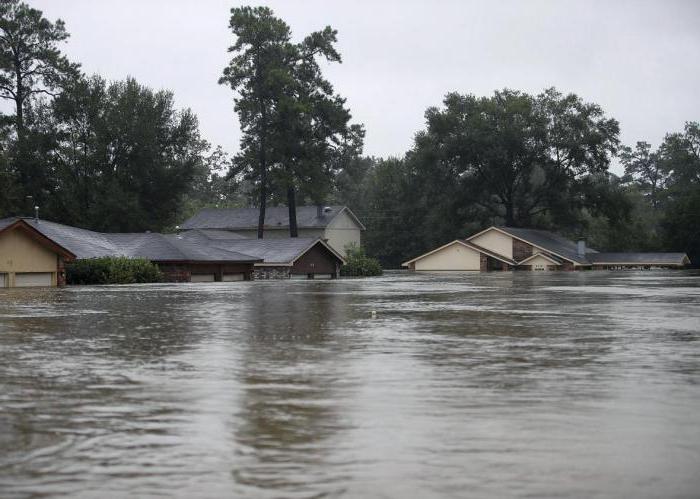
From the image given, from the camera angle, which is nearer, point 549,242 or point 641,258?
point 549,242

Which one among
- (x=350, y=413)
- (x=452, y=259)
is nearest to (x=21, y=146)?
(x=452, y=259)

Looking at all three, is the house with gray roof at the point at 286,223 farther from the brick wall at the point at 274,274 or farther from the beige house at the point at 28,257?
the beige house at the point at 28,257

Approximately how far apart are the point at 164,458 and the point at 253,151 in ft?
285

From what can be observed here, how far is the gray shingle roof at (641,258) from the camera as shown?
11225 cm

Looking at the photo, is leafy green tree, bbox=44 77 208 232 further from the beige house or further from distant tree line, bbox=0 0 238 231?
the beige house

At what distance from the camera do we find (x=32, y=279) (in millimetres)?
54219

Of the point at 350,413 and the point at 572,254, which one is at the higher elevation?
the point at 572,254

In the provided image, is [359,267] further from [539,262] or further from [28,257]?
[28,257]

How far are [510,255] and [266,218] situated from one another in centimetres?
2758

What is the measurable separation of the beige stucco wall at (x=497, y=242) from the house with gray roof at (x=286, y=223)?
1466 centimetres

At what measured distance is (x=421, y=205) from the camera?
4946 inches

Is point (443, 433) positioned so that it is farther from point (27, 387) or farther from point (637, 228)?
point (637, 228)

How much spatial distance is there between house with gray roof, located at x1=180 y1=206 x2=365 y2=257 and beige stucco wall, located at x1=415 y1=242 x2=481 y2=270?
331 inches

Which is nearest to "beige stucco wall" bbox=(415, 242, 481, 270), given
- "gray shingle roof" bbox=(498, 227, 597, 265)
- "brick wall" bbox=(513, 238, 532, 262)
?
"brick wall" bbox=(513, 238, 532, 262)
